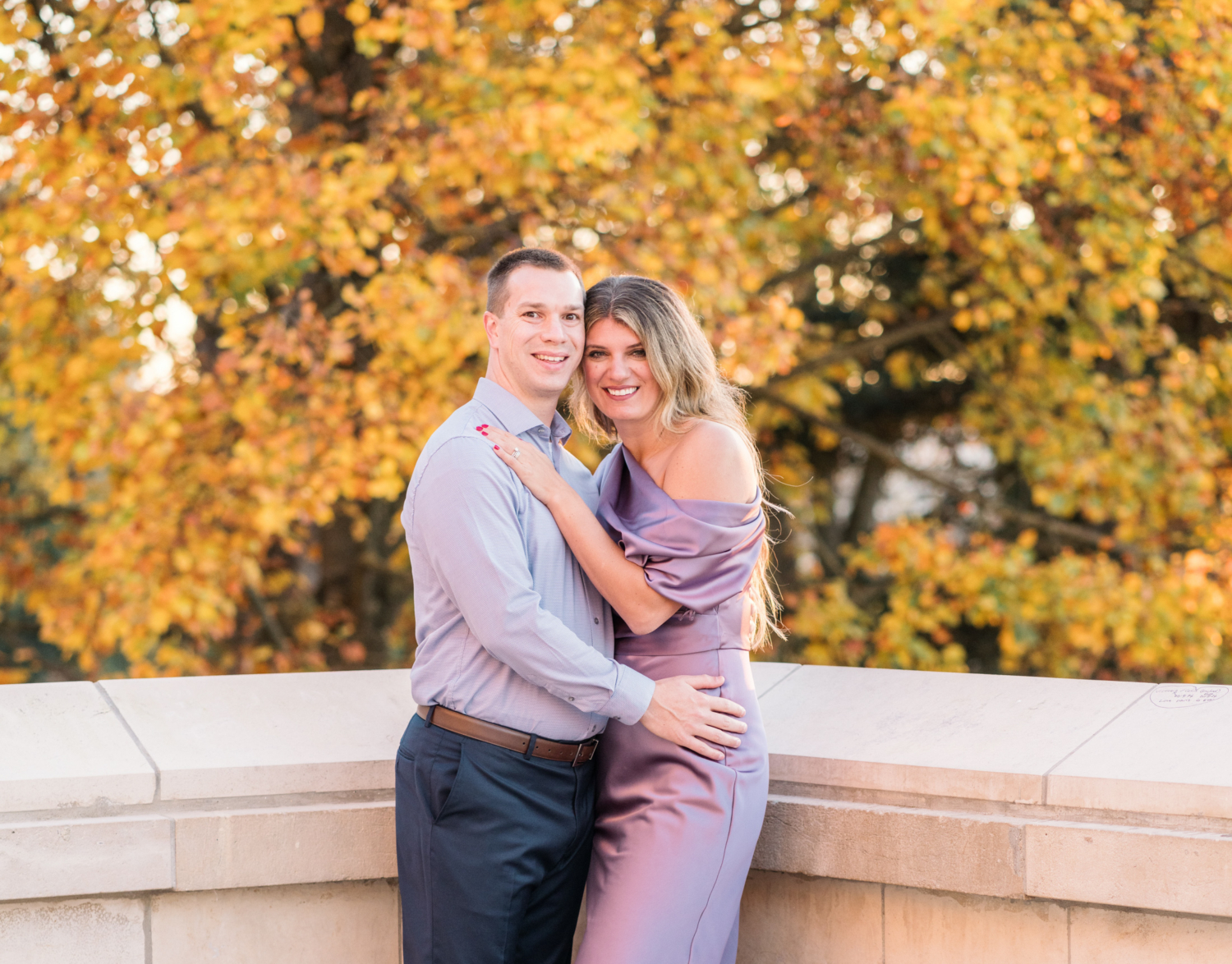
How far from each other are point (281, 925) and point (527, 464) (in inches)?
46.9

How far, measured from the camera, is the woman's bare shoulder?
2457 millimetres

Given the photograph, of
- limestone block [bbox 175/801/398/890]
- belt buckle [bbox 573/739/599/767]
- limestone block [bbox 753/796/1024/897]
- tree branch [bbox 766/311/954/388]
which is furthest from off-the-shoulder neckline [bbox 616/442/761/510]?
tree branch [bbox 766/311/954/388]

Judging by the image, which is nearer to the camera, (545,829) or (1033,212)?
(545,829)

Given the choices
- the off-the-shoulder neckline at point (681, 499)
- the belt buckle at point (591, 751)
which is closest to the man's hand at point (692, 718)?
the belt buckle at point (591, 751)

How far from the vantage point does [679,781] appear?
2.36 m

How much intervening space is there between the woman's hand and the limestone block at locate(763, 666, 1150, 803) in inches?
31.2

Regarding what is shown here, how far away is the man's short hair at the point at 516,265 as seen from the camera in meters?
2.57

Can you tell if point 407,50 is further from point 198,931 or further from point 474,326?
point 198,931

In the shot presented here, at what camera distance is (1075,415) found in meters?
8.30

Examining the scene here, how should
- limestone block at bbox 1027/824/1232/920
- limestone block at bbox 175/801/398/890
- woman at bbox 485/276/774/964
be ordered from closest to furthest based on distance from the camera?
limestone block at bbox 1027/824/1232/920 < woman at bbox 485/276/774/964 < limestone block at bbox 175/801/398/890

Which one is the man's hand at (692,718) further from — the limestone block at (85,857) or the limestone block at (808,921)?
the limestone block at (85,857)

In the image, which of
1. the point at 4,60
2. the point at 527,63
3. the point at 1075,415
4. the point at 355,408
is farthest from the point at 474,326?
the point at 1075,415

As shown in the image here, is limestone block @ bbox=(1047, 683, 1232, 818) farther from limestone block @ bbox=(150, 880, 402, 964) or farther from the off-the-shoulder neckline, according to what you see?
limestone block @ bbox=(150, 880, 402, 964)

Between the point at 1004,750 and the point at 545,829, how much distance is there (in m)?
0.96
